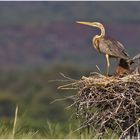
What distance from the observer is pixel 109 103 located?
10.5 metres

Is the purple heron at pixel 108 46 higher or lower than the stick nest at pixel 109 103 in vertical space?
higher

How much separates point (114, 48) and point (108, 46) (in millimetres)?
82

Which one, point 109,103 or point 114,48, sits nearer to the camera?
point 109,103

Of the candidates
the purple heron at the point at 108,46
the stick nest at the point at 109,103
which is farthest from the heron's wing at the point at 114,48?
the stick nest at the point at 109,103

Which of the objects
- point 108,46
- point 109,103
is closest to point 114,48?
point 108,46

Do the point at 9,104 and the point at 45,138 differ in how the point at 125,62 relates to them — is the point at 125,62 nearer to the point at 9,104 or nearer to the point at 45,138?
the point at 45,138

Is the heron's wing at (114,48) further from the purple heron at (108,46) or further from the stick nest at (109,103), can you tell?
the stick nest at (109,103)

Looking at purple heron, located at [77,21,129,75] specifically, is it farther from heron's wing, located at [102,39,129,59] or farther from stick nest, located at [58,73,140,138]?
stick nest, located at [58,73,140,138]

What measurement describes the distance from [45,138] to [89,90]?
2.63ft

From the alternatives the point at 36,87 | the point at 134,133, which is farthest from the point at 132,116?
the point at 36,87

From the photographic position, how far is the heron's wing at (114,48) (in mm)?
11359

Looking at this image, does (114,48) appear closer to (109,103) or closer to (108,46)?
(108,46)

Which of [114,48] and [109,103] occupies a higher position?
[114,48]

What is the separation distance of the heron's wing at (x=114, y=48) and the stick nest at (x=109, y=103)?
2.24 feet
